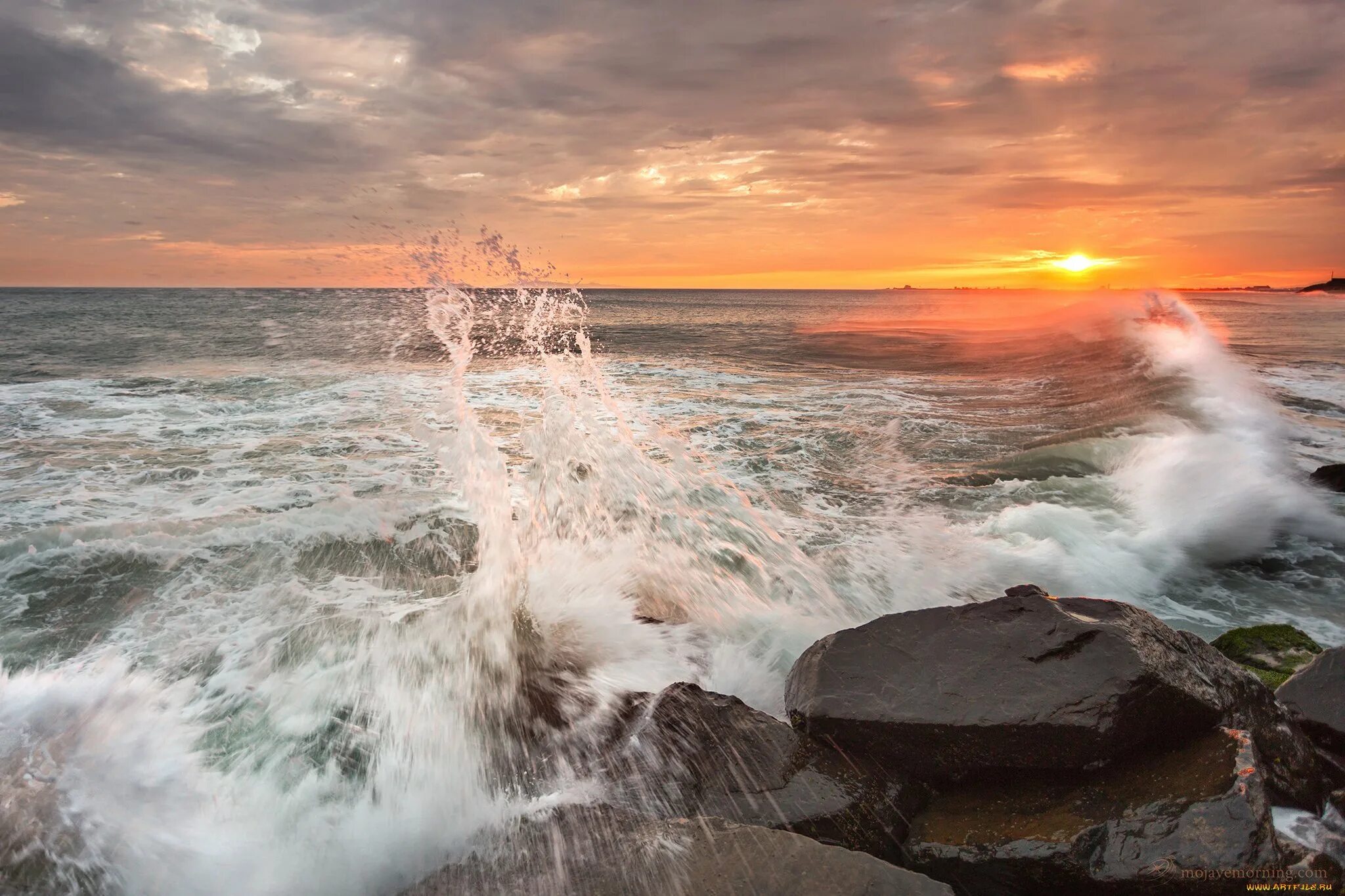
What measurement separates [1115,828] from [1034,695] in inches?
22.2

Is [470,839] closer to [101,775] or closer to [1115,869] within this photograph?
[101,775]

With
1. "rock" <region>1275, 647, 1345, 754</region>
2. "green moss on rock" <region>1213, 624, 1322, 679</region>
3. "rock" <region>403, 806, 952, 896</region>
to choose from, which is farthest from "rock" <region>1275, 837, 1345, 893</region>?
"green moss on rock" <region>1213, 624, 1322, 679</region>

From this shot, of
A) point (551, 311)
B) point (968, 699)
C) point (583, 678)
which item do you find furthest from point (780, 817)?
point (551, 311)

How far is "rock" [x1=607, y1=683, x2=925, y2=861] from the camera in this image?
9.66ft

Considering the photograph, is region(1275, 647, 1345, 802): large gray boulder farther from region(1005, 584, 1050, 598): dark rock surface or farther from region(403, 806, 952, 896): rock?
region(403, 806, 952, 896): rock

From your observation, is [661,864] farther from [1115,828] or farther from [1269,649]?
[1269,649]

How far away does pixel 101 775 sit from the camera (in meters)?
3.28

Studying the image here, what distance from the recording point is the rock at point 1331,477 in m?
8.67

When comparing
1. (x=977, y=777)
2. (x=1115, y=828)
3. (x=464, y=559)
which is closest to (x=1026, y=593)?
(x=977, y=777)

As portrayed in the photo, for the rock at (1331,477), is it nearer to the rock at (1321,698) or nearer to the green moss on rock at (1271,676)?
the green moss on rock at (1271,676)

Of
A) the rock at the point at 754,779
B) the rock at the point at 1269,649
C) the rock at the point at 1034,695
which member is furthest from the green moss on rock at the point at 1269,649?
the rock at the point at 754,779

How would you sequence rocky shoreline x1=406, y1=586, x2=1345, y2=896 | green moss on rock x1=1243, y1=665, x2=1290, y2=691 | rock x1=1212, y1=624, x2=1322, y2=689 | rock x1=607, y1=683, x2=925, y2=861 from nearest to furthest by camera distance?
rocky shoreline x1=406, y1=586, x2=1345, y2=896
rock x1=607, y1=683, x2=925, y2=861
green moss on rock x1=1243, y1=665, x2=1290, y2=691
rock x1=1212, y1=624, x2=1322, y2=689

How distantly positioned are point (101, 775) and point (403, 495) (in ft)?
17.1

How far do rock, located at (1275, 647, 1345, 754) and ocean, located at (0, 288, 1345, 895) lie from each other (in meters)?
2.28
